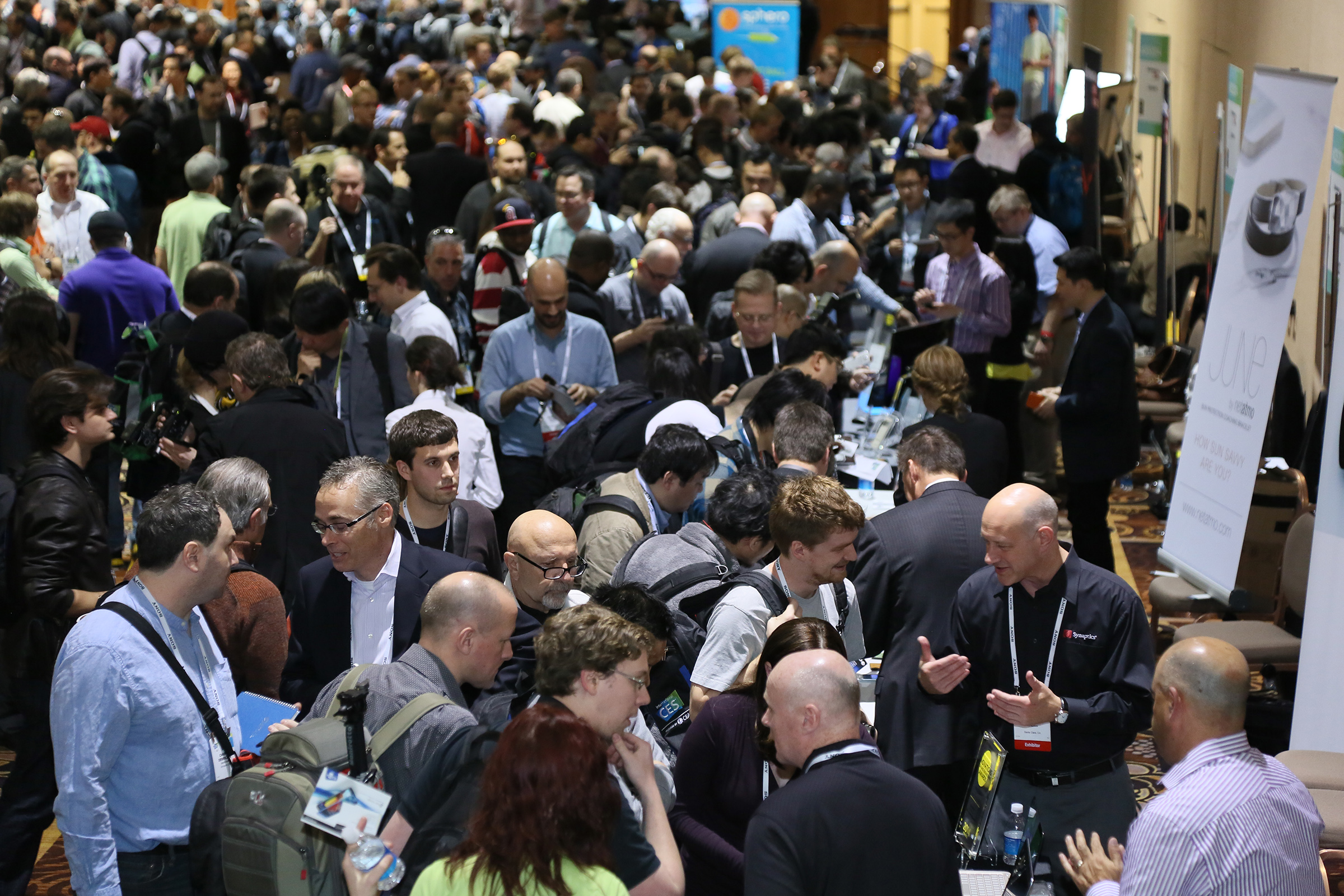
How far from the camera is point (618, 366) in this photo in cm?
637

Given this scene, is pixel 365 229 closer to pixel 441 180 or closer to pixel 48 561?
pixel 441 180

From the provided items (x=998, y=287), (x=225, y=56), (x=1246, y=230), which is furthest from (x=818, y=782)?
(x=225, y=56)

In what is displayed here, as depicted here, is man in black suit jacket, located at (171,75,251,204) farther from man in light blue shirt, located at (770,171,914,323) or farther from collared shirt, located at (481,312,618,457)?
collared shirt, located at (481,312,618,457)

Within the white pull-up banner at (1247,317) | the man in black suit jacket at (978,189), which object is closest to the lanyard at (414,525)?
the white pull-up banner at (1247,317)

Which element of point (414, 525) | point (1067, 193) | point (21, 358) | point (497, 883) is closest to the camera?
point (497, 883)

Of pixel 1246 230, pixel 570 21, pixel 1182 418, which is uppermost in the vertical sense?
pixel 570 21

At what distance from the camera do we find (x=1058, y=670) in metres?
3.44

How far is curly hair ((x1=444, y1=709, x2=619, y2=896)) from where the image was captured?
2084mm

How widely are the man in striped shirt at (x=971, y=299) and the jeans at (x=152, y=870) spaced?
528 centimetres

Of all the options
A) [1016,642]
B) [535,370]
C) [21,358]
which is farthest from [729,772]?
[21,358]

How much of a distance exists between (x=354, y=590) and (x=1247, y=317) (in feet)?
12.2

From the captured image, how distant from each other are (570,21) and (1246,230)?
1265 centimetres

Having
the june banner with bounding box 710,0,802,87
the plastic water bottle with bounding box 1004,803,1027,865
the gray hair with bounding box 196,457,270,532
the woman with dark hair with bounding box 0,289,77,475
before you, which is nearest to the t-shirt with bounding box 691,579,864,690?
the plastic water bottle with bounding box 1004,803,1027,865

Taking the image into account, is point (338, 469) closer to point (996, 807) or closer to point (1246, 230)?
point (996, 807)
